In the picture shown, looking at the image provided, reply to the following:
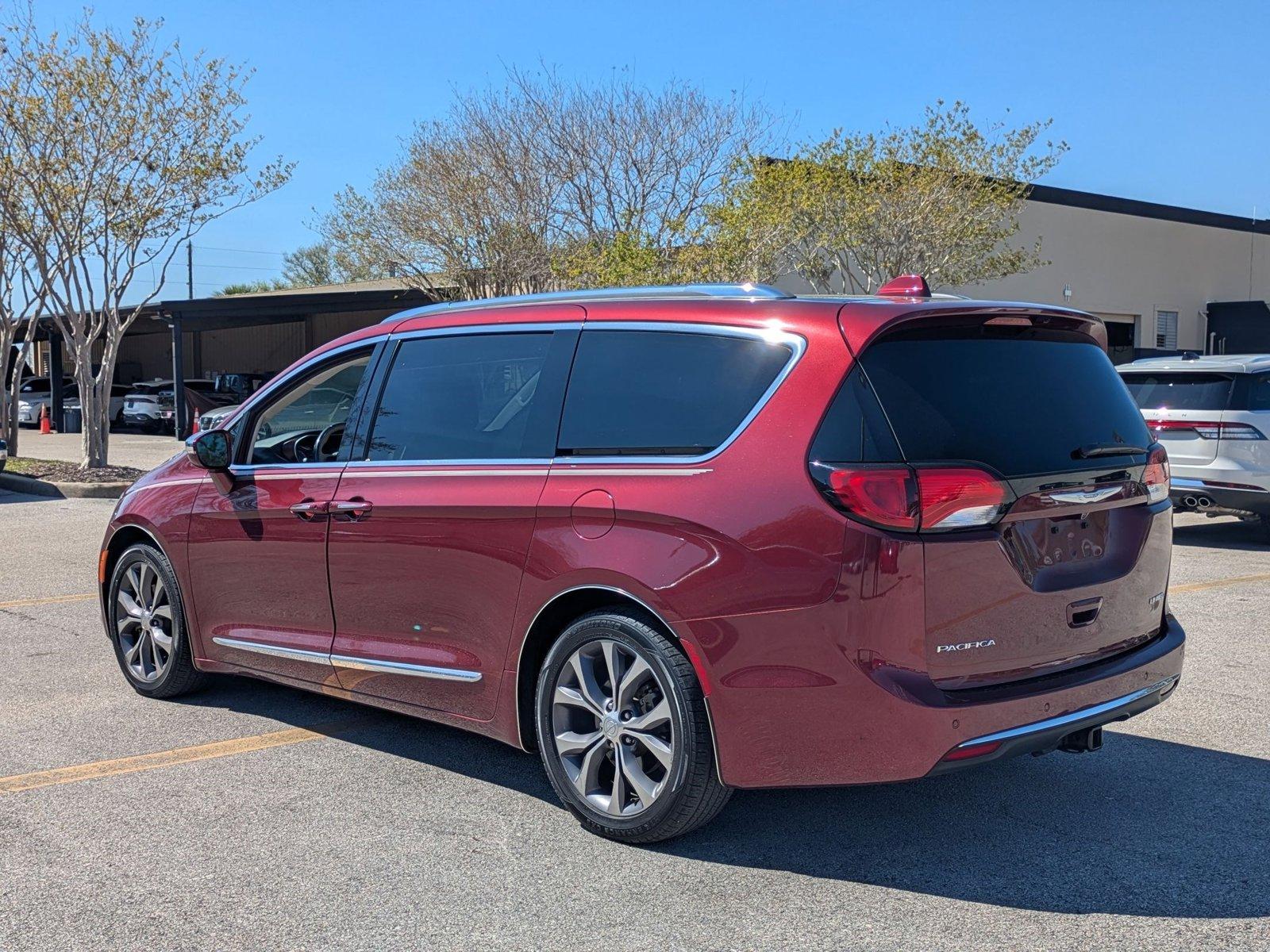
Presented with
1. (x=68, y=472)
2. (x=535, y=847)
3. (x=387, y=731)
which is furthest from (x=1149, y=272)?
A: (x=535, y=847)

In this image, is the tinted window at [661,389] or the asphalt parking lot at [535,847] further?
the tinted window at [661,389]

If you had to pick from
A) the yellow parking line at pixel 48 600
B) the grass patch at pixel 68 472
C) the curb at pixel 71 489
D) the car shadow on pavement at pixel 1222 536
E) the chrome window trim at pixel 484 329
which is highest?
the chrome window trim at pixel 484 329

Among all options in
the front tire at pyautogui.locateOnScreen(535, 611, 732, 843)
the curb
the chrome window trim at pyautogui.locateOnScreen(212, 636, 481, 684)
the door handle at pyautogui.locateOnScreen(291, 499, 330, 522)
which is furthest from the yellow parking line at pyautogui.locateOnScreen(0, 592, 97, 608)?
the curb

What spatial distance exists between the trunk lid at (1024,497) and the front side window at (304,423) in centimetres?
265

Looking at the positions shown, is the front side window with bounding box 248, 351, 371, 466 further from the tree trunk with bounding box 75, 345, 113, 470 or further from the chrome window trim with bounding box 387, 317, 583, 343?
the tree trunk with bounding box 75, 345, 113, 470

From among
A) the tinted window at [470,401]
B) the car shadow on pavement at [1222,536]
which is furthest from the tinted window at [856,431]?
the car shadow on pavement at [1222,536]

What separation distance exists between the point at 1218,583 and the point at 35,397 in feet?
131

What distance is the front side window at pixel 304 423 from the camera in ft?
18.5

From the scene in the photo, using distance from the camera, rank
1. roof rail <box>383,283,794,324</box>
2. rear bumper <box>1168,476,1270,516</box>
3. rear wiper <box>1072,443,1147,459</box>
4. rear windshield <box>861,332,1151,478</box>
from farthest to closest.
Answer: rear bumper <box>1168,476,1270,516</box>, roof rail <box>383,283,794,324</box>, rear wiper <box>1072,443,1147,459</box>, rear windshield <box>861,332,1151,478</box>

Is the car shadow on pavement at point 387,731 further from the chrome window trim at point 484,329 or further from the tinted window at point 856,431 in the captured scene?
the tinted window at point 856,431

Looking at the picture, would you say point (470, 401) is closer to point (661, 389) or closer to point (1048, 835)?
point (661, 389)

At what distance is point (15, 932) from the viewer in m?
3.58

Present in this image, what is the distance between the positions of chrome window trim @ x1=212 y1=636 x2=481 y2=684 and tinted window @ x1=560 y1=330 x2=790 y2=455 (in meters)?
0.95

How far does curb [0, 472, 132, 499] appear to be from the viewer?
17.1 meters
